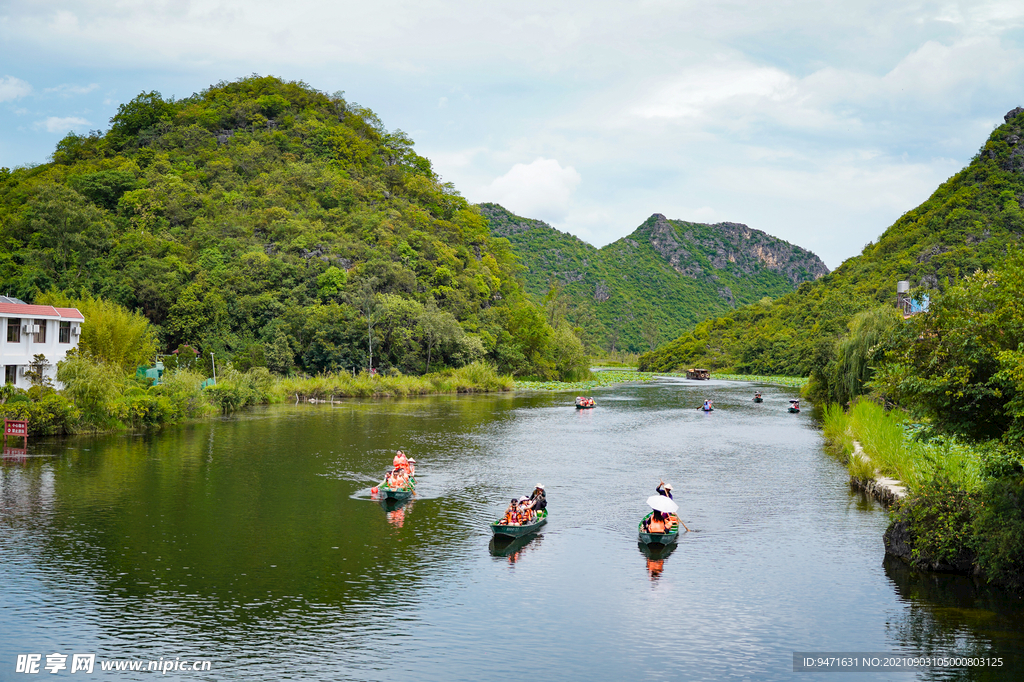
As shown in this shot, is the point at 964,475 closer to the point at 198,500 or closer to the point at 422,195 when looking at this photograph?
the point at 198,500

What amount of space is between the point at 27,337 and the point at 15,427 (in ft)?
26.1

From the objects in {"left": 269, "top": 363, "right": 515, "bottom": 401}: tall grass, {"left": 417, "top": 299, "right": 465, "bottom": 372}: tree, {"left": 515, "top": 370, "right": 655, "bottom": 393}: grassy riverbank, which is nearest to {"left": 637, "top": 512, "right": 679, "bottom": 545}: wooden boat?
{"left": 269, "top": 363, "right": 515, "bottom": 401}: tall grass

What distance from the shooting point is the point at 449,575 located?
2180 centimetres

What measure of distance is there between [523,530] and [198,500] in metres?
14.1

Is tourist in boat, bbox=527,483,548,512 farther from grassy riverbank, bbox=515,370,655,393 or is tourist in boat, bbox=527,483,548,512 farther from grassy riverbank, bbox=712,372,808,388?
grassy riverbank, bbox=712,372,808,388

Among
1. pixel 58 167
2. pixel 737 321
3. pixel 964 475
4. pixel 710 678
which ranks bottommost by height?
pixel 710 678

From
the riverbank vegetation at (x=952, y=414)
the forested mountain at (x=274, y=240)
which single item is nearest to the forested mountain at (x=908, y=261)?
the riverbank vegetation at (x=952, y=414)

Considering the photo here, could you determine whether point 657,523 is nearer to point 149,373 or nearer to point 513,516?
point 513,516

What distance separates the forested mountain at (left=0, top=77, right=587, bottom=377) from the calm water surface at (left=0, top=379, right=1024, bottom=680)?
52.9 meters

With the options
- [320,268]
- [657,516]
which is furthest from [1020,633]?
[320,268]

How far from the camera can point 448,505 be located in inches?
1225

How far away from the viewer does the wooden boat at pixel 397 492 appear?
3088cm

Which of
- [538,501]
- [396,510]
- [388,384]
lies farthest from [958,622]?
[388,384]

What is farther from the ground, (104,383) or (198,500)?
(104,383)
